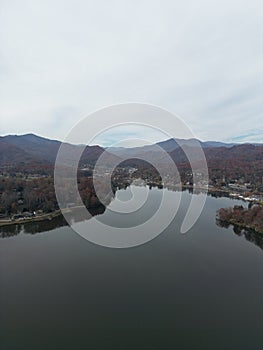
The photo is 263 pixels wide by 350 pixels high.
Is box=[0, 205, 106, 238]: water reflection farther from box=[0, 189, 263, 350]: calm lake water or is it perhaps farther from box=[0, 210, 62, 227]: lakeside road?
box=[0, 189, 263, 350]: calm lake water

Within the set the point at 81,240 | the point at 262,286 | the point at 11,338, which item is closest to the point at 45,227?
the point at 81,240

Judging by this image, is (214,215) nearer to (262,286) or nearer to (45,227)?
(262,286)

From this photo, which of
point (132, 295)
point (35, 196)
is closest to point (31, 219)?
point (35, 196)

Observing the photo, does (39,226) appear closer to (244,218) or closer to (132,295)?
(132,295)

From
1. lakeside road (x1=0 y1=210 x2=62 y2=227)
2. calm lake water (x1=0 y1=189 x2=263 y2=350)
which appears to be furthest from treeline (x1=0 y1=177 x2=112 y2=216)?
calm lake water (x1=0 y1=189 x2=263 y2=350)

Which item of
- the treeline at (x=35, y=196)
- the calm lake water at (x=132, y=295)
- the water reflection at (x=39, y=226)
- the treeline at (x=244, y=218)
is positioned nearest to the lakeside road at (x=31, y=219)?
the water reflection at (x=39, y=226)

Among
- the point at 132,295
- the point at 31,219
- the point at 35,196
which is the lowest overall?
the point at 132,295

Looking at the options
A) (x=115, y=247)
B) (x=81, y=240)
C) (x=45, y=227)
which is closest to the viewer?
(x=115, y=247)
